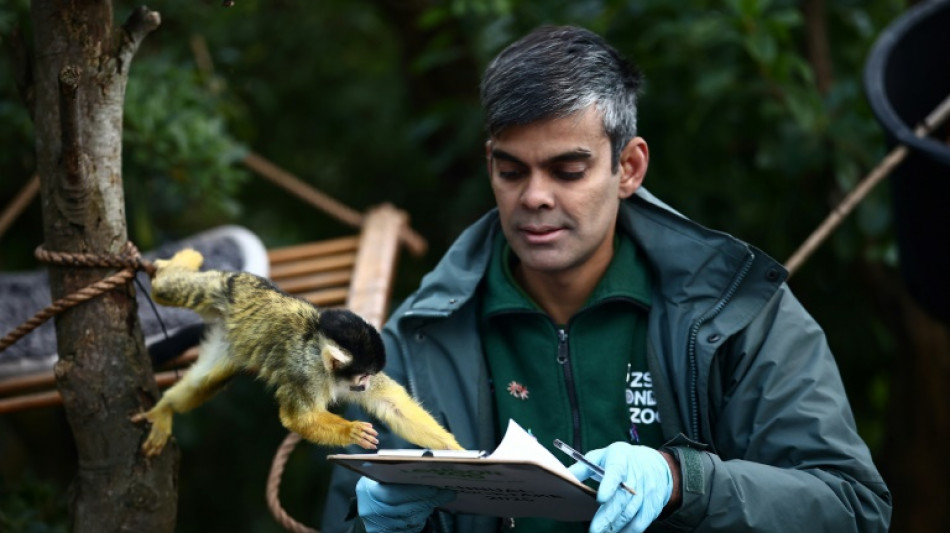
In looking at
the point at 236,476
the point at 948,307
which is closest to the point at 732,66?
the point at 948,307

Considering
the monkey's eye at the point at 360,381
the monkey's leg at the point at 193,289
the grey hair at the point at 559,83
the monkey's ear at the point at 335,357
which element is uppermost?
the grey hair at the point at 559,83

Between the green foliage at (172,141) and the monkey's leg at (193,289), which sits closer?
the monkey's leg at (193,289)

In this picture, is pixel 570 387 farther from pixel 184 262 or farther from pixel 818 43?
pixel 818 43

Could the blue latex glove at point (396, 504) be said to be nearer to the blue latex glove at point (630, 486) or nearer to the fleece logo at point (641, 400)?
the blue latex glove at point (630, 486)

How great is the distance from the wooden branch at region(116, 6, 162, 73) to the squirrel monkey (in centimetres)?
45

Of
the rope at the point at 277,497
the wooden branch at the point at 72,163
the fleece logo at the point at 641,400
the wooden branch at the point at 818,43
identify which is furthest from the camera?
the wooden branch at the point at 818,43

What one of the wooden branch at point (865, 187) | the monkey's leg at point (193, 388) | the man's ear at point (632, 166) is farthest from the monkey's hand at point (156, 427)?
the wooden branch at point (865, 187)

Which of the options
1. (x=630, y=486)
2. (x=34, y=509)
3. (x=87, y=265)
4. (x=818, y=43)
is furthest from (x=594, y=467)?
(x=818, y=43)

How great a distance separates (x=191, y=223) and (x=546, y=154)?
333 cm

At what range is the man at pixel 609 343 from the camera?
7.18 feet

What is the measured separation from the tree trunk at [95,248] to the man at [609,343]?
1.51 feet

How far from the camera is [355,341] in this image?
2.08 m

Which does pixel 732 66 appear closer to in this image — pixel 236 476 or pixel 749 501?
pixel 749 501

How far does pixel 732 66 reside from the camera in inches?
165
